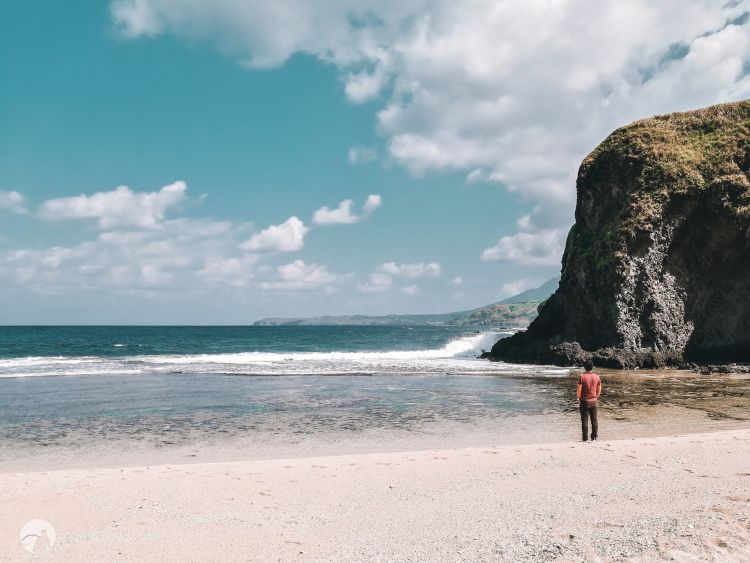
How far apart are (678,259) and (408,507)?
37.7 m

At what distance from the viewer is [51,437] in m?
14.6

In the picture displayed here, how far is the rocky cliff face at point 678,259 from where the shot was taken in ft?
120

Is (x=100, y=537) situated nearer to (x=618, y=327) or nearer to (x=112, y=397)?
(x=112, y=397)

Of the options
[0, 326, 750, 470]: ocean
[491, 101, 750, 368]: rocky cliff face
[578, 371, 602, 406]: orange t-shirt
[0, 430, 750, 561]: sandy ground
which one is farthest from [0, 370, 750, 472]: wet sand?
[491, 101, 750, 368]: rocky cliff face

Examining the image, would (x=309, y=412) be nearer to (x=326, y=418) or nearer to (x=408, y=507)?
(x=326, y=418)

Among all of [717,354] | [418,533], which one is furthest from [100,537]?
[717,354]

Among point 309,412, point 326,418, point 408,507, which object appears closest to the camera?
point 408,507

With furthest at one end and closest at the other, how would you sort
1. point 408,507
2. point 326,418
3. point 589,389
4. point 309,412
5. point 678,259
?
1. point 678,259
2. point 309,412
3. point 326,418
4. point 589,389
5. point 408,507

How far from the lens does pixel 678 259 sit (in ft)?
124

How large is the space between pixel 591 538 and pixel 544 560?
1.03m

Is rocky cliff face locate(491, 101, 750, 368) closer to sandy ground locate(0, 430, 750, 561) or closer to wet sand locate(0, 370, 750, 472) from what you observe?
wet sand locate(0, 370, 750, 472)

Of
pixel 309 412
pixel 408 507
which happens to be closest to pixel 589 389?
pixel 408 507

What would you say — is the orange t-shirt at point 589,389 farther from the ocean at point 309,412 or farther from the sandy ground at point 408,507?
the sandy ground at point 408,507

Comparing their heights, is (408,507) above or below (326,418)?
above
